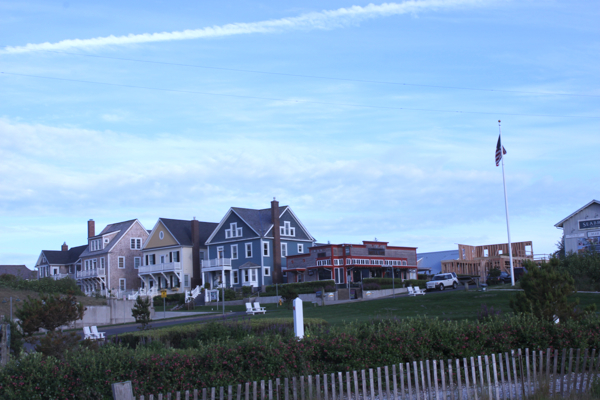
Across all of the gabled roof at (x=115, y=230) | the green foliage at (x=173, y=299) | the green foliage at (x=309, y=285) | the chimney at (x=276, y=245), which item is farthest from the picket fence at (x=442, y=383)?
the gabled roof at (x=115, y=230)

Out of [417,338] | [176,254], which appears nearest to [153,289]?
[176,254]

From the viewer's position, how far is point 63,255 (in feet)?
278

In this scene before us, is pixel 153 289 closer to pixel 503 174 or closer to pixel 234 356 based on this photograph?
pixel 503 174

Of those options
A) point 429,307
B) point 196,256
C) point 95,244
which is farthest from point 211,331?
point 95,244

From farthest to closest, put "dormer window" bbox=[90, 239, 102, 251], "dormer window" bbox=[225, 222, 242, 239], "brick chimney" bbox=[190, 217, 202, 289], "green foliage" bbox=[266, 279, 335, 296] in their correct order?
"dormer window" bbox=[90, 239, 102, 251] < "brick chimney" bbox=[190, 217, 202, 289] < "dormer window" bbox=[225, 222, 242, 239] < "green foliage" bbox=[266, 279, 335, 296]

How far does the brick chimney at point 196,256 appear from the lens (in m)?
66.8

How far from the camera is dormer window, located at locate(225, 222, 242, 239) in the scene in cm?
6325

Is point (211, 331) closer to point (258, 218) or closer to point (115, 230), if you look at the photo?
point (258, 218)

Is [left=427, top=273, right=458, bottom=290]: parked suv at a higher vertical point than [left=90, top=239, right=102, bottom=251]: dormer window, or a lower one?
lower

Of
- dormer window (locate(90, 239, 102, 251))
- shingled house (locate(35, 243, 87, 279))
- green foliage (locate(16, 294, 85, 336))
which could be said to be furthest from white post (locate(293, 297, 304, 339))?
shingled house (locate(35, 243, 87, 279))

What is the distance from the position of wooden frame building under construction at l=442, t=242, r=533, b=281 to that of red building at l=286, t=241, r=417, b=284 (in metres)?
13.2

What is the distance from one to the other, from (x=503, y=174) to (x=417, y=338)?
3133 cm

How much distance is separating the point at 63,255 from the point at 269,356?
3236 inches

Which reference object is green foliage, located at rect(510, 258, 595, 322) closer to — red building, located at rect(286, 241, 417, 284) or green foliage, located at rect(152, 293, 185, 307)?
red building, located at rect(286, 241, 417, 284)
